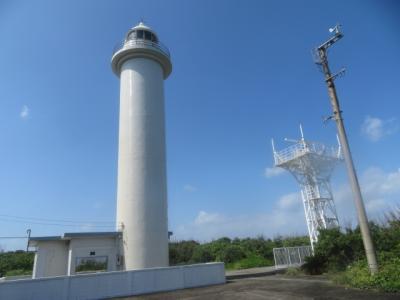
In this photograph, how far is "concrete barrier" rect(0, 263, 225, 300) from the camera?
11.2 metres

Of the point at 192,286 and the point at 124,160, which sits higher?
the point at 124,160

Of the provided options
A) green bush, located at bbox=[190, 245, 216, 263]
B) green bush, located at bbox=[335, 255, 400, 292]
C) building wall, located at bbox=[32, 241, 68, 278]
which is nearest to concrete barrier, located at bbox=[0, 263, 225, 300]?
building wall, located at bbox=[32, 241, 68, 278]

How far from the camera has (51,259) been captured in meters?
16.6

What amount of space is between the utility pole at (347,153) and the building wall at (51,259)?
49.7 feet

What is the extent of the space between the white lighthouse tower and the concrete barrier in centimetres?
268

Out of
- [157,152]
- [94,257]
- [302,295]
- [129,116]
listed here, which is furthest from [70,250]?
[302,295]

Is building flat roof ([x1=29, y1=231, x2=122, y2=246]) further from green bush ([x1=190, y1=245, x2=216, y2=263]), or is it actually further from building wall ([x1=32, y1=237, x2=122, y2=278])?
green bush ([x1=190, y1=245, x2=216, y2=263])

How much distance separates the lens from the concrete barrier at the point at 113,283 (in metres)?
11.2

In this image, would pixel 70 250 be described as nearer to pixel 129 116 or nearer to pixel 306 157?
pixel 129 116

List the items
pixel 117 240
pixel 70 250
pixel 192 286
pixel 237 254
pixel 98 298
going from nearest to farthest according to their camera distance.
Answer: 1. pixel 98 298
2. pixel 192 286
3. pixel 70 250
4. pixel 117 240
5. pixel 237 254

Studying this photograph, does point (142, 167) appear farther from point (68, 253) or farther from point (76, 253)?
point (68, 253)

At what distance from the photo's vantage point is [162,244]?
57.7 ft

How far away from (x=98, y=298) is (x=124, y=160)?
8320 millimetres

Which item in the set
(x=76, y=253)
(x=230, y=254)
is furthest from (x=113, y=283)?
(x=230, y=254)
